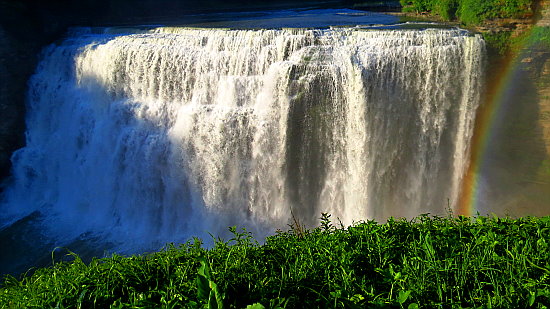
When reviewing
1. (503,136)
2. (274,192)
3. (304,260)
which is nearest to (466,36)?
(503,136)

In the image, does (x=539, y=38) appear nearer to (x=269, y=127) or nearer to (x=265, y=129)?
(x=269, y=127)

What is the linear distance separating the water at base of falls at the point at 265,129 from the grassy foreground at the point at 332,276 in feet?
20.2

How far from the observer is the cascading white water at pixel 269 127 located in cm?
948

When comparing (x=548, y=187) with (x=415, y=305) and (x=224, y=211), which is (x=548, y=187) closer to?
(x=224, y=211)

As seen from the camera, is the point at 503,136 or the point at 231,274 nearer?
the point at 231,274

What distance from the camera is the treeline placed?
10.1 metres

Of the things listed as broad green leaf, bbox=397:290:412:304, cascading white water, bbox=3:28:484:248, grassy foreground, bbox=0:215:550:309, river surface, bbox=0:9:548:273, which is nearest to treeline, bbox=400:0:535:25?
river surface, bbox=0:9:548:273

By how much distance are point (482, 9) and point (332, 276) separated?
32.9ft

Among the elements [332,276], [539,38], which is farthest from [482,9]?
[332,276]

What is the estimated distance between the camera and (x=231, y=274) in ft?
10.00

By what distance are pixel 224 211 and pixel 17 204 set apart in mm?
7150

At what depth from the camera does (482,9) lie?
10688 mm

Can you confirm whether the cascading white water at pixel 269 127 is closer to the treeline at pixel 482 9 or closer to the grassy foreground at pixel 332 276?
the treeline at pixel 482 9

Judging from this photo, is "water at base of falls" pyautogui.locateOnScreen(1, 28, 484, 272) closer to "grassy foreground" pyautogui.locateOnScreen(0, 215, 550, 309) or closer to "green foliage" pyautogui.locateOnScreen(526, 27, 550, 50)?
"green foliage" pyautogui.locateOnScreen(526, 27, 550, 50)
